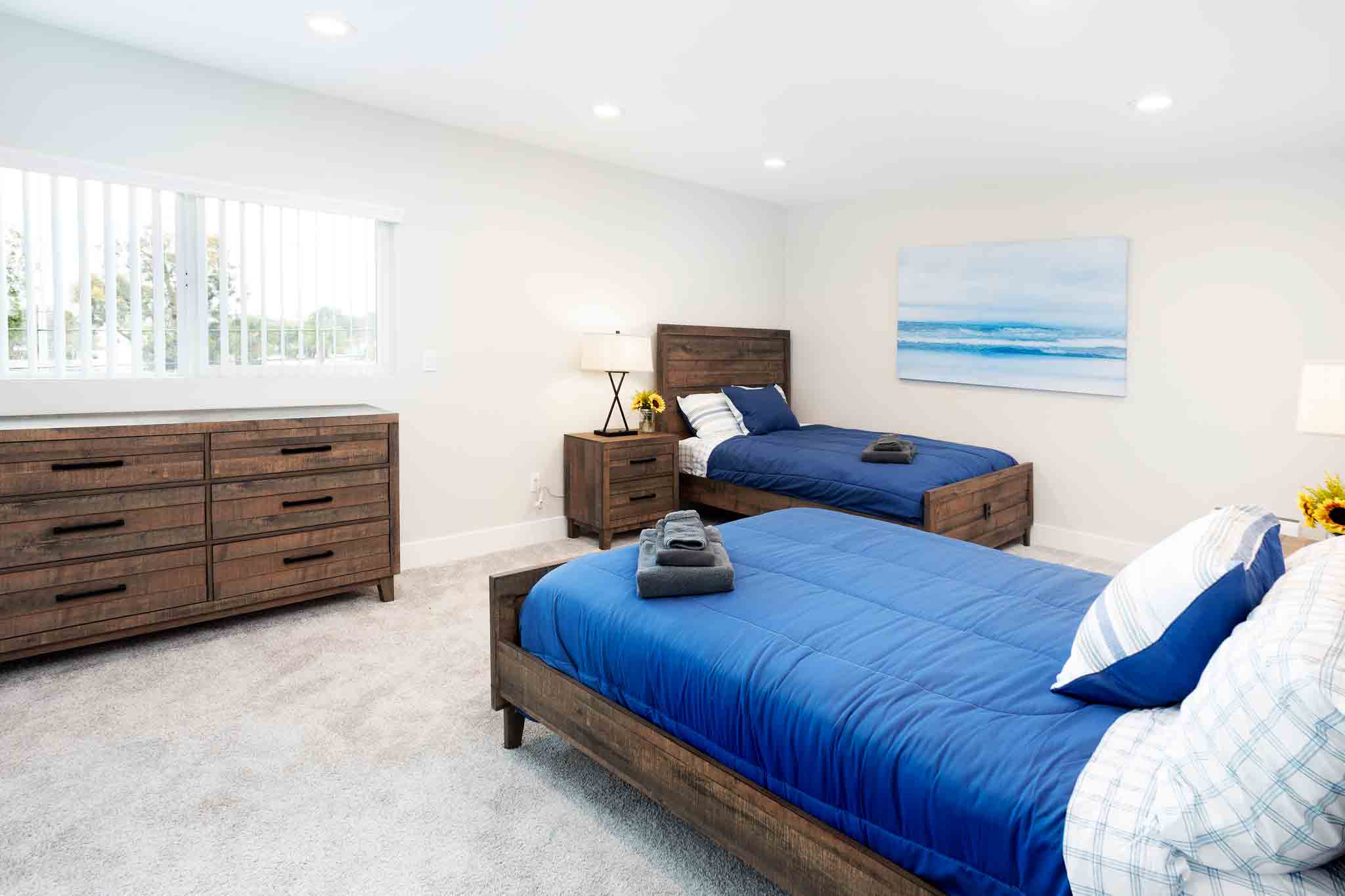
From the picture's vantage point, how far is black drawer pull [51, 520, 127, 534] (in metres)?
2.87

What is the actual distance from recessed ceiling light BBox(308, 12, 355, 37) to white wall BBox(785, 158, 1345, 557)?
12.6 feet

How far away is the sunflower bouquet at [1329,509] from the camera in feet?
8.49

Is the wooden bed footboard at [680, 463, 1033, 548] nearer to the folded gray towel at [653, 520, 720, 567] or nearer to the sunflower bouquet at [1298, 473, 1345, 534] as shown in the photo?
the sunflower bouquet at [1298, 473, 1345, 534]

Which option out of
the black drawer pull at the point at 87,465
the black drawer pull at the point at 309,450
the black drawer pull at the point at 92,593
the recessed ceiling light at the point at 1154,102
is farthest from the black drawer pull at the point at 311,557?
the recessed ceiling light at the point at 1154,102

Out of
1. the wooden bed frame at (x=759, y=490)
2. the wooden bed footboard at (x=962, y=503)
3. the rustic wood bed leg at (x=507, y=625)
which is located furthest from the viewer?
the wooden bed frame at (x=759, y=490)

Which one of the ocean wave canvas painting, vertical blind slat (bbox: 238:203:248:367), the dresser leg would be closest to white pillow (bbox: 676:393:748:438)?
the ocean wave canvas painting

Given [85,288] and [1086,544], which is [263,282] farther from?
[1086,544]

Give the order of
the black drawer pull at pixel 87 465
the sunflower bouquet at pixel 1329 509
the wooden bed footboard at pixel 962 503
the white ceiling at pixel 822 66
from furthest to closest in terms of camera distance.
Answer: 1. the wooden bed footboard at pixel 962 503
2. the black drawer pull at pixel 87 465
3. the white ceiling at pixel 822 66
4. the sunflower bouquet at pixel 1329 509

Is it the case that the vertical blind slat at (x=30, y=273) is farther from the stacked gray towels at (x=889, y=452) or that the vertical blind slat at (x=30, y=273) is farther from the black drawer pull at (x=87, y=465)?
the stacked gray towels at (x=889, y=452)

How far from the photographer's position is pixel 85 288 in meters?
3.31

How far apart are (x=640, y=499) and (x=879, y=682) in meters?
3.29

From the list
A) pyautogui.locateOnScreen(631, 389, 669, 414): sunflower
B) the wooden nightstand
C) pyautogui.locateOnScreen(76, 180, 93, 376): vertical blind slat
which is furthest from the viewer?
pyautogui.locateOnScreen(631, 389, 669, 414): sunflower

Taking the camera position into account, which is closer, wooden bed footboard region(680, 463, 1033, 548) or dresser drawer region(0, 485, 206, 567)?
dresser drawer region(0, 485, 206, 567)

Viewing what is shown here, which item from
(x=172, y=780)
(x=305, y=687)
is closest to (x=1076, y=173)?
(x=305, y=687)
